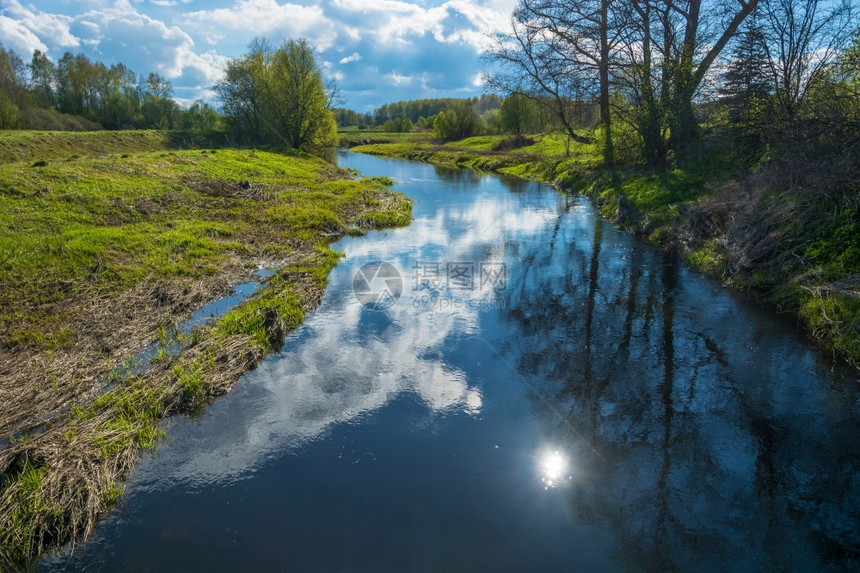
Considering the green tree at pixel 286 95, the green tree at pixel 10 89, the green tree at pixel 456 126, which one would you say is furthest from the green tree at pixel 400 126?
the green tree at pixel 10 89

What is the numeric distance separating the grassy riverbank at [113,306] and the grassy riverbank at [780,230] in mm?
11091

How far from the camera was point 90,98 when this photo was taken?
77.3m

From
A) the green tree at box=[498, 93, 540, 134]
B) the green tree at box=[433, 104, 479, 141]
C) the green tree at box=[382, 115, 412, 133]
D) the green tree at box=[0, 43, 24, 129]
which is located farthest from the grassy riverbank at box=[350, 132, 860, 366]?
the green tree at box=[382, 115, 412, 133]

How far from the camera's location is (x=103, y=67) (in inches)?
3246

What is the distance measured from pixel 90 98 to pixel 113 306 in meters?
85.6

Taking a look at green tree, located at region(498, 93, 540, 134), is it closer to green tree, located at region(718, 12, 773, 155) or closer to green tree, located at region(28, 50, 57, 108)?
green tree, located at region(718, 12, 773, 155)

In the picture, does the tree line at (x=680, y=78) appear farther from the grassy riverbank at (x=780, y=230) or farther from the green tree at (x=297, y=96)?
the green tree at (x=297, y=96)

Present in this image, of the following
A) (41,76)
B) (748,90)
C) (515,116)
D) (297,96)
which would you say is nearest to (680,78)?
(748,90)

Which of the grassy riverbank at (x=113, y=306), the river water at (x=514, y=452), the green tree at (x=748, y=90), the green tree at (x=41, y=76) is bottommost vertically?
the river water at (x=514, y=452)

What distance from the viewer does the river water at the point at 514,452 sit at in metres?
5.66

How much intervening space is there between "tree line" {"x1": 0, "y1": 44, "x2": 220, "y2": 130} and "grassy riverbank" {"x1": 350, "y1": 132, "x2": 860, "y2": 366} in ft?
211

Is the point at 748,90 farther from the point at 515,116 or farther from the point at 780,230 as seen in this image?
the point at 515,116

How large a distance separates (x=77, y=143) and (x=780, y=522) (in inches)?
2014

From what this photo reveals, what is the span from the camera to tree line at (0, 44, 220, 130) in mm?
59438
